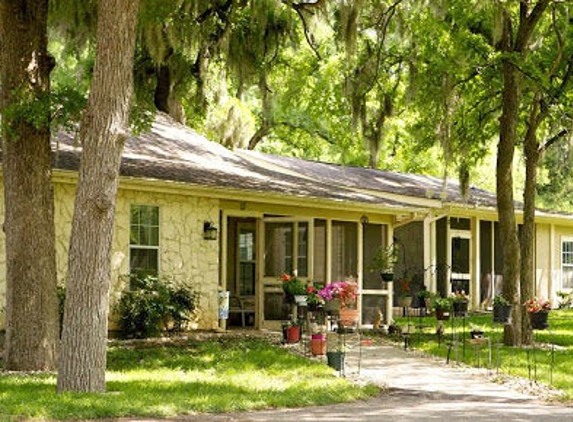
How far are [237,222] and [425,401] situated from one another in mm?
8338

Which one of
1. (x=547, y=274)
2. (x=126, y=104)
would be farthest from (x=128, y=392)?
(x=547, y=274)

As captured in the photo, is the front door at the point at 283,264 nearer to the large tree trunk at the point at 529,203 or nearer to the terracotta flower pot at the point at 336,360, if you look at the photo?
the large tree trunk at the point at 529,203

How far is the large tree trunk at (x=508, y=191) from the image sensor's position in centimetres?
1521

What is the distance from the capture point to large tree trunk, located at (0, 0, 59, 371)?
1129 centimetres

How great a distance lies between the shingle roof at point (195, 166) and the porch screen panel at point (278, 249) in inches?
32.1

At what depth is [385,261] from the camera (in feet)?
59.4

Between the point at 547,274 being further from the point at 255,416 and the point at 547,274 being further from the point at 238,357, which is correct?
the point at 255,416

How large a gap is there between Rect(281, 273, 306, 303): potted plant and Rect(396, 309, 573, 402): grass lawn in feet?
6.48

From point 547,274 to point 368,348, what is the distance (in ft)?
45.3

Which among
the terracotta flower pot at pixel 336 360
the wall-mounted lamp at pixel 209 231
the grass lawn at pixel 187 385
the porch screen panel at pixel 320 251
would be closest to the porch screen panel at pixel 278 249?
the porch screen panel at pixel 320 251

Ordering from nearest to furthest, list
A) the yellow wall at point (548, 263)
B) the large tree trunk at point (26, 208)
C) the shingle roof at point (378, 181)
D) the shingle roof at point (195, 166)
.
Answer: the large tree trunk at point (26, 208), the shingle roof at point (195, 166), the shingle roof at point (378, 181), the yellow wall at point (548, 263)

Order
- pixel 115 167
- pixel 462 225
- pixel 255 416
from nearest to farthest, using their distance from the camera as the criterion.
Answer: pixel 255 416
pixel 115 167
pixel 462 225

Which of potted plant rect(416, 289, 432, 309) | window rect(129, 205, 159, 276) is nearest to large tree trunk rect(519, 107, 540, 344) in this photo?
potted plant rect(416, 289, 432, 309)

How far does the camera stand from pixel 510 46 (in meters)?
15.7
